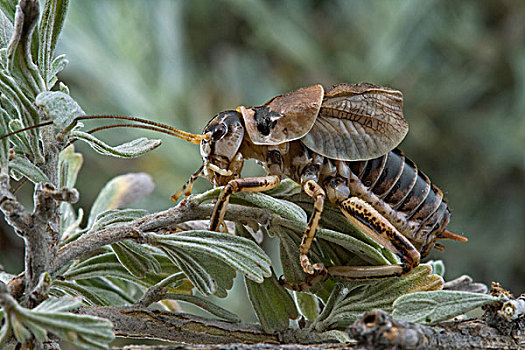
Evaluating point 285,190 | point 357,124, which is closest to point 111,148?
point 285,190

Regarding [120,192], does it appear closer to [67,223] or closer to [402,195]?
[67,223]

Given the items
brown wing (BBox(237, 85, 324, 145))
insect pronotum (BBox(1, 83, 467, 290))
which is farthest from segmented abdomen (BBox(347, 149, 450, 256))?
brown wing (BBox(237, 85, 324, 145))

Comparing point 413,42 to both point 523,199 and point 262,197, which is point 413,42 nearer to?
point 523,199

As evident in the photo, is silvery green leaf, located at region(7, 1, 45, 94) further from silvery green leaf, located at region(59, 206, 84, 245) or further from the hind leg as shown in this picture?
the hind leg

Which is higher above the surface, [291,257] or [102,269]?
[291,257]

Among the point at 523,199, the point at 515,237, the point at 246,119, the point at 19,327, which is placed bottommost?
the point at 19,327

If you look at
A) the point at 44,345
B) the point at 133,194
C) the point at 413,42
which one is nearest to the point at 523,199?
the point at 413,42

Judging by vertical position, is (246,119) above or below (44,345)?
above
